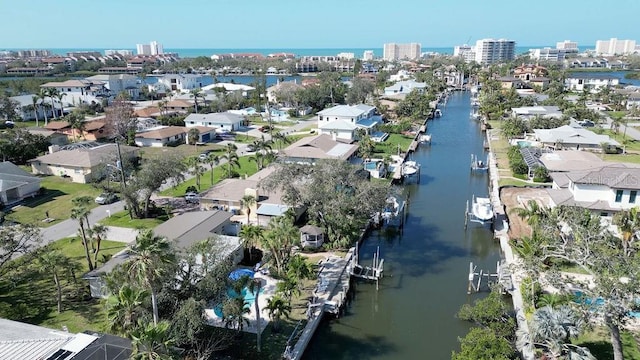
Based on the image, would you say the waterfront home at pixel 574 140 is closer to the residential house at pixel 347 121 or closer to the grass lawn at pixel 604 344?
the residential house at pixel 347 121

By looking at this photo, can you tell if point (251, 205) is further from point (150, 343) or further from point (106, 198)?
point (150, 343)

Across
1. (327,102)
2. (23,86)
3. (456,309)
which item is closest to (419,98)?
(327,102)

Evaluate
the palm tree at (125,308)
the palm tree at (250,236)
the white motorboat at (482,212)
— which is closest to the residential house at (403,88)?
the white motorboat at (482,212)

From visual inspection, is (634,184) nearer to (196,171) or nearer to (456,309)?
(456,309)

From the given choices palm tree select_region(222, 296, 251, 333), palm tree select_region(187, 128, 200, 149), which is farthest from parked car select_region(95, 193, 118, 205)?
palm tree select_region(222, 296, 251, 333)

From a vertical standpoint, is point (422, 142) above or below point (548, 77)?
below

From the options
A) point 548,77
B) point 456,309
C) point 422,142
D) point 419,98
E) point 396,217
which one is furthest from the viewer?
point 548,77
